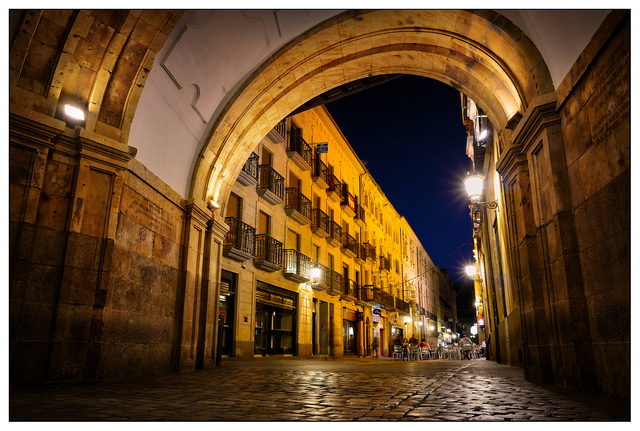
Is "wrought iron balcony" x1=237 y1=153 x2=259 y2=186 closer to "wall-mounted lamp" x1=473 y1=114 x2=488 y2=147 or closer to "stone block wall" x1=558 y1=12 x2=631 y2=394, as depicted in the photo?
"wall-mounted lamp" x1=473 y1=114 x2=488 y2=147

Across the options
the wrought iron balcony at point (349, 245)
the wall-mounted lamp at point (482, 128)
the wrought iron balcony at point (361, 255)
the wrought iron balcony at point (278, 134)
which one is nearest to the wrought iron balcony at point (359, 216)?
the wrought iron balcony at point (361, 255)

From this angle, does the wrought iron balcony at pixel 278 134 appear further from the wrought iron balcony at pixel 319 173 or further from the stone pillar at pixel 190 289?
the stone pillar at pixel 190 289

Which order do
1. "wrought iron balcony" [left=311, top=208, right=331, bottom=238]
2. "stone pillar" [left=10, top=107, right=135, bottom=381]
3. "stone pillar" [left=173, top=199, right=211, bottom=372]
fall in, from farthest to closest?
1. "wrought iron balcony" [left=311, top=208, right=331, bottom=238]
2. "stone pillar" [left=173, top=199, right=211, bottom=372]
3. "stone pillar" [left=10, top=107, right=135, bottom=381]

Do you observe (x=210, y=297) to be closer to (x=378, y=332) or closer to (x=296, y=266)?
(x=296, y=266)

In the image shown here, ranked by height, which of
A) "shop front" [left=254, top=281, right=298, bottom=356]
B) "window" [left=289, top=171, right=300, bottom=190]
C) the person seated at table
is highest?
"window" [left=289, top=171, right=300, bottom=190]

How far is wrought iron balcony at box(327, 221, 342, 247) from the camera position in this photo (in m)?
26.5

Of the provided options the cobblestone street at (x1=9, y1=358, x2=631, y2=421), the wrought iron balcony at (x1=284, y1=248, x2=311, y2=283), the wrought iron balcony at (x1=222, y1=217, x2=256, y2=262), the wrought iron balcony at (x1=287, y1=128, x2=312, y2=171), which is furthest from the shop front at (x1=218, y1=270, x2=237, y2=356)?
the cobblestone street at (x1=9, y1=358, x2=631, y2=421)

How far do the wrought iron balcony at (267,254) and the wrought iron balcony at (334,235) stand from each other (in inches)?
239

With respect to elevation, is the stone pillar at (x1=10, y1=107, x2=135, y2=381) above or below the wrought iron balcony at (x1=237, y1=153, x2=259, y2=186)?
below

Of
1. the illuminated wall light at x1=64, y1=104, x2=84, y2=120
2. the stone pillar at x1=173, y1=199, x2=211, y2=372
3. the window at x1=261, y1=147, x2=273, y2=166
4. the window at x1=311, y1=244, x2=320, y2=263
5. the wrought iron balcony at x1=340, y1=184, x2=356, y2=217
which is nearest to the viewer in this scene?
the illuminated wall light at x1=64, y1=104, x2=84, y2=120

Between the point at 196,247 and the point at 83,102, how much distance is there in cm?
377

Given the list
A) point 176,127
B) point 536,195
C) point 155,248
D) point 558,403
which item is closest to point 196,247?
point 155,248

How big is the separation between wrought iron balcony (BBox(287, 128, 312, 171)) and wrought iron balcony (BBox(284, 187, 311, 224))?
1.41 m

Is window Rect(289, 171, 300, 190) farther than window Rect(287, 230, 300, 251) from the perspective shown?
Yes
